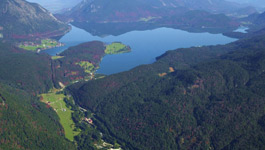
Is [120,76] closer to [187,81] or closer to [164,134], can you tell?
[187,81]

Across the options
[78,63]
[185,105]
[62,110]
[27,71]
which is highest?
[78,63]

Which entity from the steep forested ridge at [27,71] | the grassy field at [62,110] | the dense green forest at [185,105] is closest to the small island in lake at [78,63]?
the steep forested ridge at [27,71]

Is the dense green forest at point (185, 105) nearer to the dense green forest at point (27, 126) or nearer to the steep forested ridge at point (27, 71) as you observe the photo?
the dense green forest at point (27, 126)

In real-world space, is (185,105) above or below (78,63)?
A: below

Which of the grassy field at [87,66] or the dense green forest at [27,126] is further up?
the grassy field at [87,66]

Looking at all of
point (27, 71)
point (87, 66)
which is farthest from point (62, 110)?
point (87, 66)

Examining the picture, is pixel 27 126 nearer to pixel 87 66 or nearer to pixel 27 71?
pixel 27 71

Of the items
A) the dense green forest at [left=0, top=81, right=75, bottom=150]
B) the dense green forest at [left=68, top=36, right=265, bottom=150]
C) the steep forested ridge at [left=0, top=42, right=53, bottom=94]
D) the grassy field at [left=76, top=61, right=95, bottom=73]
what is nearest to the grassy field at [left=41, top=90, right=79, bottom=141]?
the dense green forest at [left=0, top=81, right=75, bottom=150]

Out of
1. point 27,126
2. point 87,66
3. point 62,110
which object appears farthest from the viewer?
point 87,66

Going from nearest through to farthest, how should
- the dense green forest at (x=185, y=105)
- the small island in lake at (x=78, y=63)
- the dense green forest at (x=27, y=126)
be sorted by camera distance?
the dense green forest at (x=27, y=126) → the dense green forest at (x=185, y=105) → the small island in lake at (x=78, y=63)
